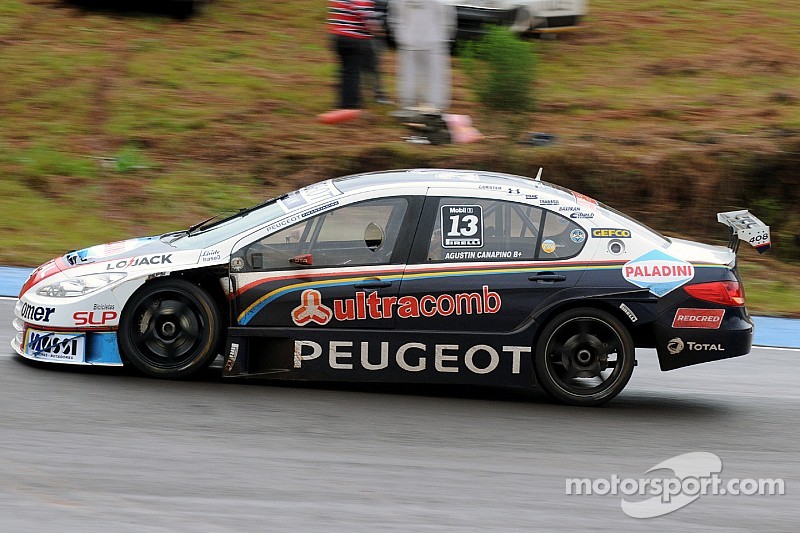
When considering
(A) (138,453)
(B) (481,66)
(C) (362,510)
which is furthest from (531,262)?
(B) (481,66)

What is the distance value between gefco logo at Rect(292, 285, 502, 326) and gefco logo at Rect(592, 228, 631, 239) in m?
0.95

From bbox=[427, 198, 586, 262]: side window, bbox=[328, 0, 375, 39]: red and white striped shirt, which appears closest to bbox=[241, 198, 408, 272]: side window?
bbox=[427, 198, 586, 262]: side window

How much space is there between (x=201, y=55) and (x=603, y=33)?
6.76m

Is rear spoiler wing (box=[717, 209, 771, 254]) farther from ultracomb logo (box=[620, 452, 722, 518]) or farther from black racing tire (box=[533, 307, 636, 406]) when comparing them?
ultracomb logo (box=[620, 452, 722, 518])

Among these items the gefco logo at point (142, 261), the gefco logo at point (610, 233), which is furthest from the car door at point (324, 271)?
the gefco logo at point (610, 233)

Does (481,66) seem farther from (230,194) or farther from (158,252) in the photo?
(158,252)

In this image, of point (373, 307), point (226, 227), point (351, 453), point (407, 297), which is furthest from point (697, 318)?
point (226, 227)

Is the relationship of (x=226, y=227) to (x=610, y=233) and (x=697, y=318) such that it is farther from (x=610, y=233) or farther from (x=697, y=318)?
(x=697, y=318)

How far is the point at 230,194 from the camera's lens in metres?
12.3

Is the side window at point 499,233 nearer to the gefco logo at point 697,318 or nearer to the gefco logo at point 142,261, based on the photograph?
the gefco logo at point 697,318

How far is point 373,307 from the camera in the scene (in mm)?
6527

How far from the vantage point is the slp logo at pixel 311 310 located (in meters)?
6.52

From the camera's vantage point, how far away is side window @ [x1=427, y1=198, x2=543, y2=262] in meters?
6.62

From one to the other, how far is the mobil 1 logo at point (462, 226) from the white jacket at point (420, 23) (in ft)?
20.9
